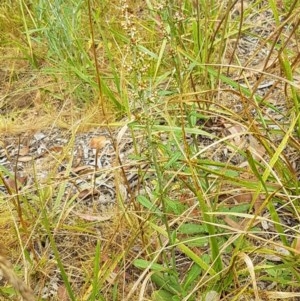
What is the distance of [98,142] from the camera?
7.09ft

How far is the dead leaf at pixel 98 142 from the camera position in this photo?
2.15 m

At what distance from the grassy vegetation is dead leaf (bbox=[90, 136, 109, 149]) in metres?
0.01

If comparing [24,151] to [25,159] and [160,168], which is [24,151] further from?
[160,168]

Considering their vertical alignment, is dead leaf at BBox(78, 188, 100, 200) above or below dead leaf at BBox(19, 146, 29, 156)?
above

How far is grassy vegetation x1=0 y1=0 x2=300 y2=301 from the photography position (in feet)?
4.60

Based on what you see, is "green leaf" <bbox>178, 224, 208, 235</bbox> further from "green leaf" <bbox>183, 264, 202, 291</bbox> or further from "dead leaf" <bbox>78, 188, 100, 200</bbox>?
"dead leaf" <bbox>78, 188, 100, 200</bbox>

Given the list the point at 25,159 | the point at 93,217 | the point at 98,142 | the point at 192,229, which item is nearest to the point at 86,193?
the point at 93,217

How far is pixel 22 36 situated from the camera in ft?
9.75

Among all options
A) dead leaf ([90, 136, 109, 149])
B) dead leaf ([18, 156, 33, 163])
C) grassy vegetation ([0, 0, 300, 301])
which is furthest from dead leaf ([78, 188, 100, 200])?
dead leaf ([18, 156, 33, 163])

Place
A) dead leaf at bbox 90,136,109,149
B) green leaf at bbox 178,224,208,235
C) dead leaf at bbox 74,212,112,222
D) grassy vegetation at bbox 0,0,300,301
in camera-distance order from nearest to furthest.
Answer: grassy vegetation at bbox 0,0,300,301 < green leaf at bbox 178,224,208,235 < dead leaf at bbox 74,212,112,222 < dead leaf at bbox 90,136,109,149

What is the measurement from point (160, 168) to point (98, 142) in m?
0.79

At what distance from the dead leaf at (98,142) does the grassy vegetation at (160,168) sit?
1 cm

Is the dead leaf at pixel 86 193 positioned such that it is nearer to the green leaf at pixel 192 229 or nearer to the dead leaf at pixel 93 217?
the dead leaf at pixel 93 217

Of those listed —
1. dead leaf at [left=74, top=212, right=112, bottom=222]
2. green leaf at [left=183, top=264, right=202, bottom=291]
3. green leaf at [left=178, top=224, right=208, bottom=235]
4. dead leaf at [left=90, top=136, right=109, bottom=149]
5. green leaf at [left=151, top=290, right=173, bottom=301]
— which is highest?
green leaf at [left=178, top=224, right=208, bottom=235]
